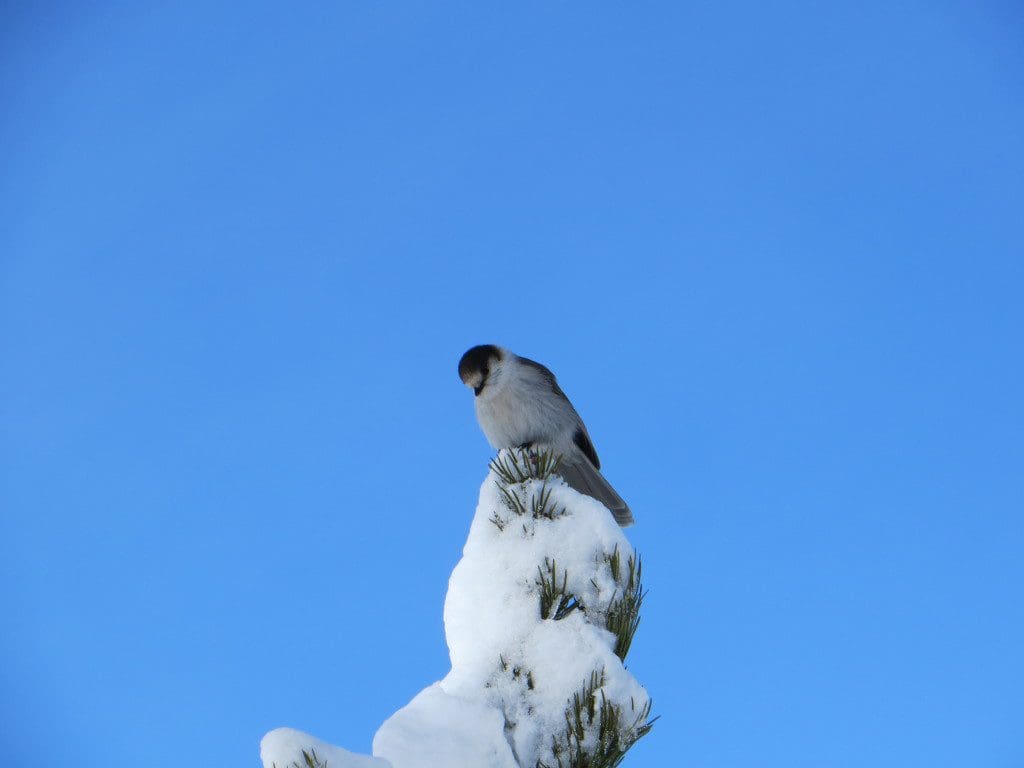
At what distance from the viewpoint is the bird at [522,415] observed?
453 cm

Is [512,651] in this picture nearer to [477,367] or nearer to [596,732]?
[596,732]

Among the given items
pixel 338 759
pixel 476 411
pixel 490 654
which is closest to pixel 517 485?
pixel 490 654

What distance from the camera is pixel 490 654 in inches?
70.4

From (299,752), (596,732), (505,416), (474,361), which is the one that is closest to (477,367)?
(474,361)

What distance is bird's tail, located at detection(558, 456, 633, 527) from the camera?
457cm

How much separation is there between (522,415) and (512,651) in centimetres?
279

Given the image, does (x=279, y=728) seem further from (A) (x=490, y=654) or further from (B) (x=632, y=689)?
(B) (x=632, y=689)

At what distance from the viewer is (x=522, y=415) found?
454 centimetres

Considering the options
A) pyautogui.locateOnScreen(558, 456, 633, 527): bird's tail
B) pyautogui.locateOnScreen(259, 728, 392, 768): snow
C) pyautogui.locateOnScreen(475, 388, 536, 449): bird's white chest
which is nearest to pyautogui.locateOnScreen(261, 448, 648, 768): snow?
pyautogui.locateOnScreen(259, 728, 392, 768): snow

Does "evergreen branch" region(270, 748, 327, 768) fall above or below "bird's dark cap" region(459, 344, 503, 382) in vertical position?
below

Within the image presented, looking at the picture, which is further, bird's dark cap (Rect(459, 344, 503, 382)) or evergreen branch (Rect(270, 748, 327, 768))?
bird's dark cap (Rect(459, 344, 503, 382))

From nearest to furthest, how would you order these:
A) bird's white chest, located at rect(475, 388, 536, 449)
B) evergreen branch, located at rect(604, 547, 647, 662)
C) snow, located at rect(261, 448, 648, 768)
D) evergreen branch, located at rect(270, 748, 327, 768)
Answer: evergreen branch, located at rect(270, 748, 327, 768), snow, located at rect(261, 448, 648, 768), evergreen branch, located at rect(604, 547, 647, 662), bird's white chest, located at rect(475, 388, 536, 449)

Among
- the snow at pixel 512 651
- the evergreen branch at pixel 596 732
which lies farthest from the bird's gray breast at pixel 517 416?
the evergreen branch at pixel 596 732

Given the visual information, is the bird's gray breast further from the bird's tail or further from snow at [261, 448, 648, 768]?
snow at [261, 448, 648, 768]
